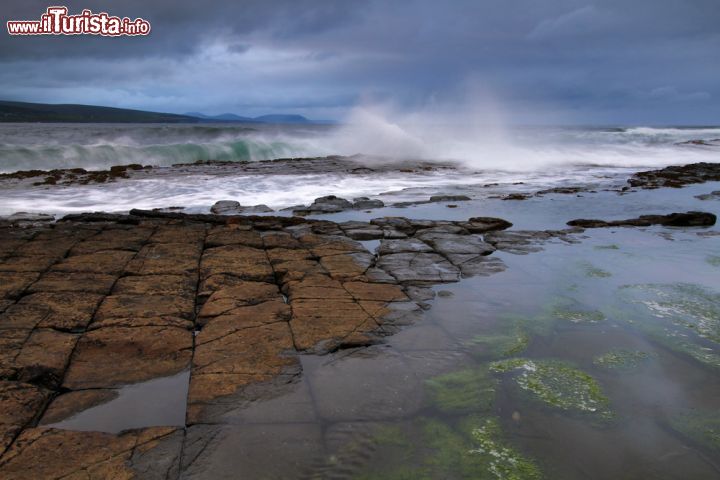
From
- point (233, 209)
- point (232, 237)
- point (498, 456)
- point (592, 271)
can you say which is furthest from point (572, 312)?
point (233, 209)

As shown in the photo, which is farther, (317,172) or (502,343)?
(317,172)

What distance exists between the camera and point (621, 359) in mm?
3938

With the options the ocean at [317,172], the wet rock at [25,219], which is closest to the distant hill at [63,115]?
the ocean at [317,172]

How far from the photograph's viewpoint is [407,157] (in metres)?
29.8

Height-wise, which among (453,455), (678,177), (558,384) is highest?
(678,177)

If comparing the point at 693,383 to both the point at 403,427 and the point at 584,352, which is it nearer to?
the point at 584,352

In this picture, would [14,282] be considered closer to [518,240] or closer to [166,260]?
[166,260]

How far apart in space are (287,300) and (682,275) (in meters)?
4.86

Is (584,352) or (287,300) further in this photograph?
(287,300)

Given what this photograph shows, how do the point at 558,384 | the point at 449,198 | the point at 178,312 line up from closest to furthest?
1. the point at 558,384
2. the point at 178,312
3. the point at 449,198

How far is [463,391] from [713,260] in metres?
5.51

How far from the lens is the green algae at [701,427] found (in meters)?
2.90

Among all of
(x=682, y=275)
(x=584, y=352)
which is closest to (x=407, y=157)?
(x=682, y=275)

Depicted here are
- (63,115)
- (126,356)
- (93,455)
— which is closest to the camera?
(93,455)
